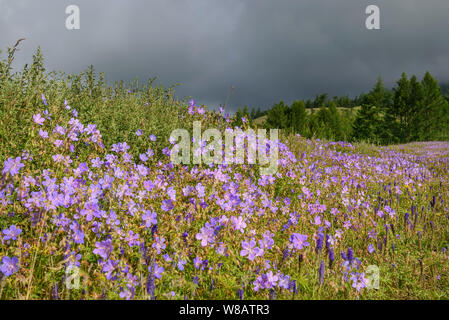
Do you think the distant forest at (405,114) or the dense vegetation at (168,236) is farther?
the distant forest at (405,114)

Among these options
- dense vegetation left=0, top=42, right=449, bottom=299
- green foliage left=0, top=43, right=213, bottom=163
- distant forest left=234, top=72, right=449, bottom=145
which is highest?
Result: distant forest left=234, top=72, right=449, bottom=145

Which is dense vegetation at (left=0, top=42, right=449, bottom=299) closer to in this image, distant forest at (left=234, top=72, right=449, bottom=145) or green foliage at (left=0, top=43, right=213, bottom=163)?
green foliage at (left=0, top=43, right=213, bottom=163)

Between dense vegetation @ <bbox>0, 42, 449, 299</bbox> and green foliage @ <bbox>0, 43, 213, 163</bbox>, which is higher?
green foliage @ <bbox>0, 43, 213, 163</bbox>

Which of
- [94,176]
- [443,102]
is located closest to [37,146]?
[94,176]

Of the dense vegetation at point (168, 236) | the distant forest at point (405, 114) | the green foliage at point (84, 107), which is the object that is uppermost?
the distant forest at point (405, 114)

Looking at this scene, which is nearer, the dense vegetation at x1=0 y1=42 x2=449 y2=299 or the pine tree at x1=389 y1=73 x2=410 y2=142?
the dense vegetation at x1=0 y1=42 x2=449 y2=299

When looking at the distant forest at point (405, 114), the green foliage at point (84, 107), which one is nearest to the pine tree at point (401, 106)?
the distant forest at point (405, 114)

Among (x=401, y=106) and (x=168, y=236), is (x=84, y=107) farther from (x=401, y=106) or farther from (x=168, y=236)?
(x=401, y=106)

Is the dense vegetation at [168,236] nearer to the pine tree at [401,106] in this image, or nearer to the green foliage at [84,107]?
the green foliage at [84,107]

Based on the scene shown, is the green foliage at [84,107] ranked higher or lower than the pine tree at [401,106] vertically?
lower

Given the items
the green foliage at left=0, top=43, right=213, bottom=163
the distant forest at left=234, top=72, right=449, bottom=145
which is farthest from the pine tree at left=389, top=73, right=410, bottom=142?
the green foliage at left=0, top=43, right=213, bottom=163

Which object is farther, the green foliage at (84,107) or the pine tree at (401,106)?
the pine tree at (401,106)

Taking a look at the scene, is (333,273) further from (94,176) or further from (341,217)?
(94,176)
